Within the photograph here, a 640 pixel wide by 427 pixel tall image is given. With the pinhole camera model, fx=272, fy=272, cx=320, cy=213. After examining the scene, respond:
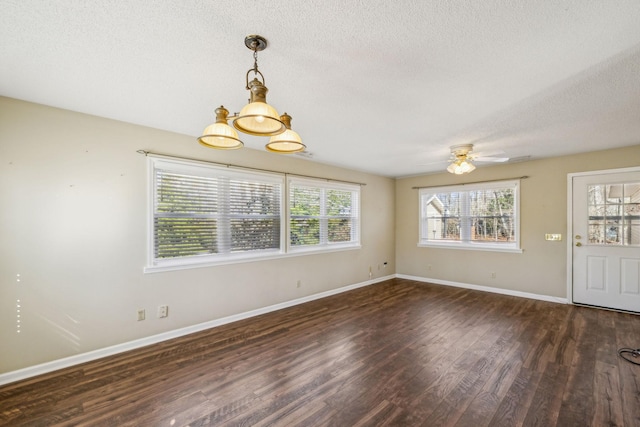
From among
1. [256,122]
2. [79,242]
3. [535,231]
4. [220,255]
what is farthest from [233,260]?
[535,231]

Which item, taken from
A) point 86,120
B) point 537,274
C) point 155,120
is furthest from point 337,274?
point 86,120

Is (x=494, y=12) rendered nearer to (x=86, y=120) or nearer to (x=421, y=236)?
(x=86, y=120)

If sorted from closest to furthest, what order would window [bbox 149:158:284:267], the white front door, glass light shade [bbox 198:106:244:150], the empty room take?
1. the empty room
2. glass light shade [bbox 198:106:244:150]
3. window [bbox 149:158:284:267]
4. the white front door

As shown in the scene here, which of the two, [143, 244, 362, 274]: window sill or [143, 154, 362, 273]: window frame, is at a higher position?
[143, 154, 362, 273]: window frame

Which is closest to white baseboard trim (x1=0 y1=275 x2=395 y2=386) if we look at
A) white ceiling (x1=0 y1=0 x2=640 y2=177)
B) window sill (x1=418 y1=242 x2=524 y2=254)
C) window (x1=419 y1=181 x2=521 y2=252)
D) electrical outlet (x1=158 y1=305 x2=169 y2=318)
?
electrical outlet (x1=158 y1=305 x2=169 y2=318)

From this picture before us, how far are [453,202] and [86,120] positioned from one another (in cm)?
607

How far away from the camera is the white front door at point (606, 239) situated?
395 centimetres

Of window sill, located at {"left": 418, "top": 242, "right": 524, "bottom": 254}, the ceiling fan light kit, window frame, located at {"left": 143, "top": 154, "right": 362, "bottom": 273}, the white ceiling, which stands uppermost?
the white ceiling

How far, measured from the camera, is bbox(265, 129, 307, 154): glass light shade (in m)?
1.93

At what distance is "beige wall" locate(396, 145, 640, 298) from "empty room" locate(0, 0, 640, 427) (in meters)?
0.04

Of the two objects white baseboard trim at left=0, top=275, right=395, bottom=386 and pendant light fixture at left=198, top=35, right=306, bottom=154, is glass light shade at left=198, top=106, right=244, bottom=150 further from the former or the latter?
white baseboard trim at left=0, top=275, right=395, bottom=386

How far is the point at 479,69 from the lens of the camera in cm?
195

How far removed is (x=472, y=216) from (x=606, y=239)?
6.26 ft

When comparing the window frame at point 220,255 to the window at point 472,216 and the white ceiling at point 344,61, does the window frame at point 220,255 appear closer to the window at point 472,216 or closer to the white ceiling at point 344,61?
the white ceiling at point 344,61
